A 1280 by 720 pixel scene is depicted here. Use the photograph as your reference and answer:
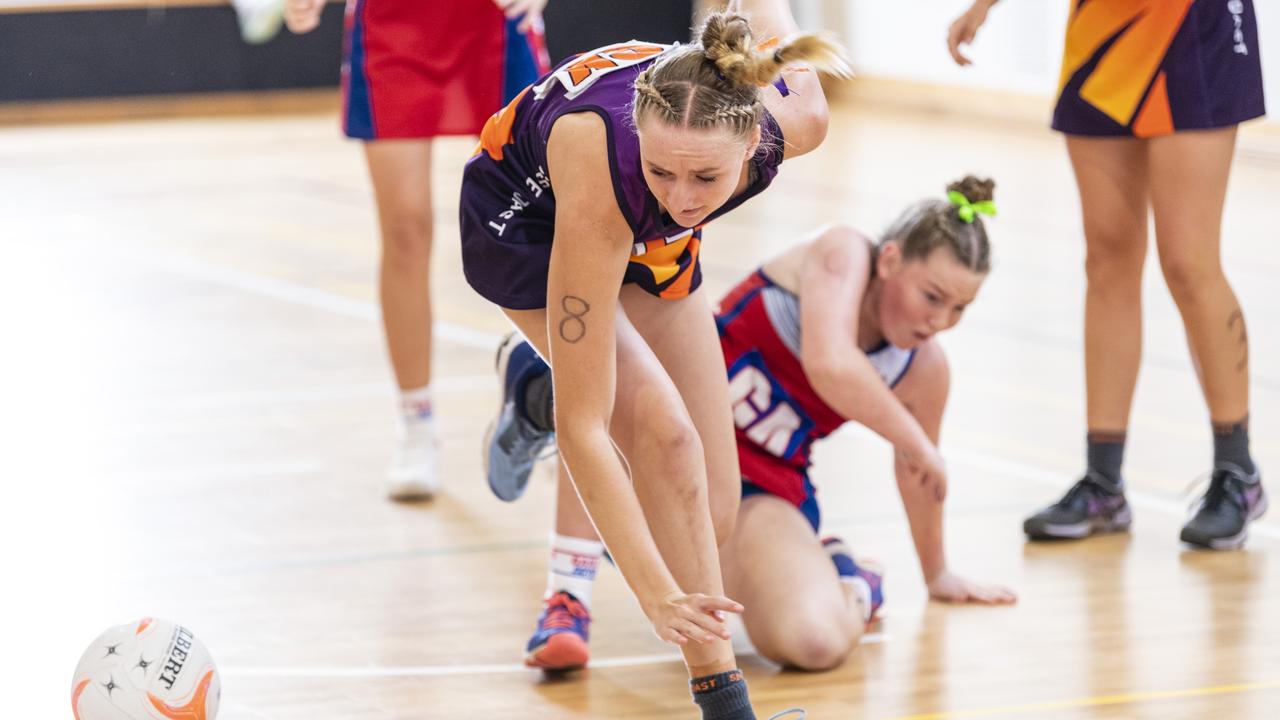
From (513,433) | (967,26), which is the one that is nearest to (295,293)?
(513,433)

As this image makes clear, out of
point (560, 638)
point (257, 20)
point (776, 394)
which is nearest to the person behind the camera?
point (560, 638)

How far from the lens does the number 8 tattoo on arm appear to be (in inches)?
82.7

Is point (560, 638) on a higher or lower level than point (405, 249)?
lower

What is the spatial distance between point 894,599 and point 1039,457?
0.93 meters

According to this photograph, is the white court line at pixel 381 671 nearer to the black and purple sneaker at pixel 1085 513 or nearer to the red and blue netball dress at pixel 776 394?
the red and blue netball dress at pixel 776 394

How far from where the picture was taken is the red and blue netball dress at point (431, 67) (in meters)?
3.64

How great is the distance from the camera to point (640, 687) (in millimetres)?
2586

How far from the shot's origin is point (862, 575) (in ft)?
9.36

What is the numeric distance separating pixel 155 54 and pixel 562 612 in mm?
9965

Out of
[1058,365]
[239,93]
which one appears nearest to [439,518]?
[1058,365]

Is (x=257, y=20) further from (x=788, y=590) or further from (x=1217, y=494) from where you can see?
(x=788, y=590)

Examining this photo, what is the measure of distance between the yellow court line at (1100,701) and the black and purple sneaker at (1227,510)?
0.67m

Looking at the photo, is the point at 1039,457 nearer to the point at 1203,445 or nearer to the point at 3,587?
the point at 1203,445

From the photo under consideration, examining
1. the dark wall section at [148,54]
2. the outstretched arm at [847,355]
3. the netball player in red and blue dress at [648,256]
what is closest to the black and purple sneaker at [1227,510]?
the outstretched arm at [847,355]
